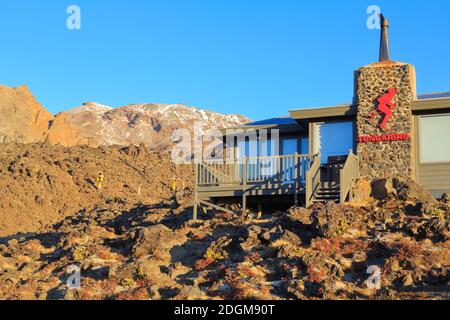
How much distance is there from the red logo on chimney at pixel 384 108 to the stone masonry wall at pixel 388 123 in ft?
0.17

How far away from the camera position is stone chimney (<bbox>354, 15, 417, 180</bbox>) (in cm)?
2397

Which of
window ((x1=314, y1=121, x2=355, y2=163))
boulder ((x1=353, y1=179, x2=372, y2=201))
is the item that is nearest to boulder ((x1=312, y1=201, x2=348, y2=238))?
boulder ((x1=353, y1=179, x2=372, y2=201))

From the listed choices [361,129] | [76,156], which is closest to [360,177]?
[361,129]

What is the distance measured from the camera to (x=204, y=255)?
18.8m

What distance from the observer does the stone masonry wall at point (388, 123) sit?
23953 millimetres

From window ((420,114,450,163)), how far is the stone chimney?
0.49m

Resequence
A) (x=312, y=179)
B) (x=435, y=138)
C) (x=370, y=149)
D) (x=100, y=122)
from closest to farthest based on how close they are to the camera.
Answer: (x=312, y=179) → (x=435, y=138) → (x=370, y=149) → (x=100, y=122)

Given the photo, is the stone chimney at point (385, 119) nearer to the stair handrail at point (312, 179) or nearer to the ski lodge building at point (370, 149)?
the ski lodge building at point (370, 149)

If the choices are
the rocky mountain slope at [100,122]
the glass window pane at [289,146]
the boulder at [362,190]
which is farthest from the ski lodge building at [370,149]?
the rocky mountain slope at [100,122]

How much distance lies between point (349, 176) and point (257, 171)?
14.6ft

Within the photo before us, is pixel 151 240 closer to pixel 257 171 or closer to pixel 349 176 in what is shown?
pixel 257 171

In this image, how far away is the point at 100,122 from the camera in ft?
546

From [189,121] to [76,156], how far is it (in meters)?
104

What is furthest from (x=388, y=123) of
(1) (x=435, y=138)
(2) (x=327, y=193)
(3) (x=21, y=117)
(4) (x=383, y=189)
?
(3) (x=21, y=117)
